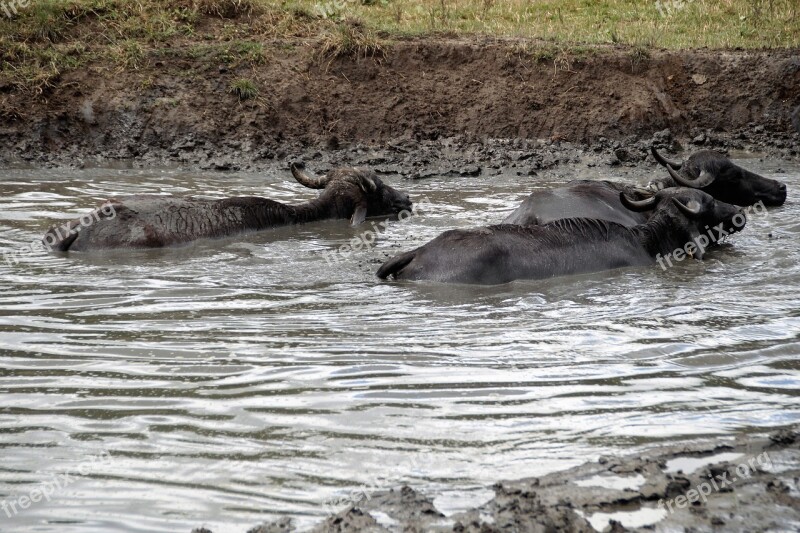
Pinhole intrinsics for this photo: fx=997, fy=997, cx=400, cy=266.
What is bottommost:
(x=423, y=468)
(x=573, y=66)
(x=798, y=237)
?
(x=423, y=468)

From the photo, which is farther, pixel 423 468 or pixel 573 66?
pixel 573 66

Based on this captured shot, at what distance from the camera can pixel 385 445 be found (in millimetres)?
4543

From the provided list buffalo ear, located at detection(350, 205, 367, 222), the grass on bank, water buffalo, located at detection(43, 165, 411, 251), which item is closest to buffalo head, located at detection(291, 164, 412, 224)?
water buffalo, located at detection(43, 165, 411, 251)

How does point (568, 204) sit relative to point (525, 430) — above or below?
above

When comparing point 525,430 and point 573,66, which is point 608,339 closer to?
point 525,430

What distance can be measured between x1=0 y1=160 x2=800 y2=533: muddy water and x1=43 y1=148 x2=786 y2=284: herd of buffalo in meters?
0.22

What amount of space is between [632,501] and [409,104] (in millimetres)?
10119

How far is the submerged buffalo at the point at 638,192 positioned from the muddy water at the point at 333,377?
98cm

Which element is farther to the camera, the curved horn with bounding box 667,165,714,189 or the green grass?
the green grass

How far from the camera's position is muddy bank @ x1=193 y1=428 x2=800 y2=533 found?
12.5ft

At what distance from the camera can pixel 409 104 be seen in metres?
13.6

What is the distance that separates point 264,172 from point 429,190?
2.27m

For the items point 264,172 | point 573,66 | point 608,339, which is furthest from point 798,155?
point 608,339

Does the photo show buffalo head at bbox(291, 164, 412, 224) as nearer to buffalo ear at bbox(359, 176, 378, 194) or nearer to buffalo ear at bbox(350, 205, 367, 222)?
buffalo ear at bbox(359, 176, 378, 194)
